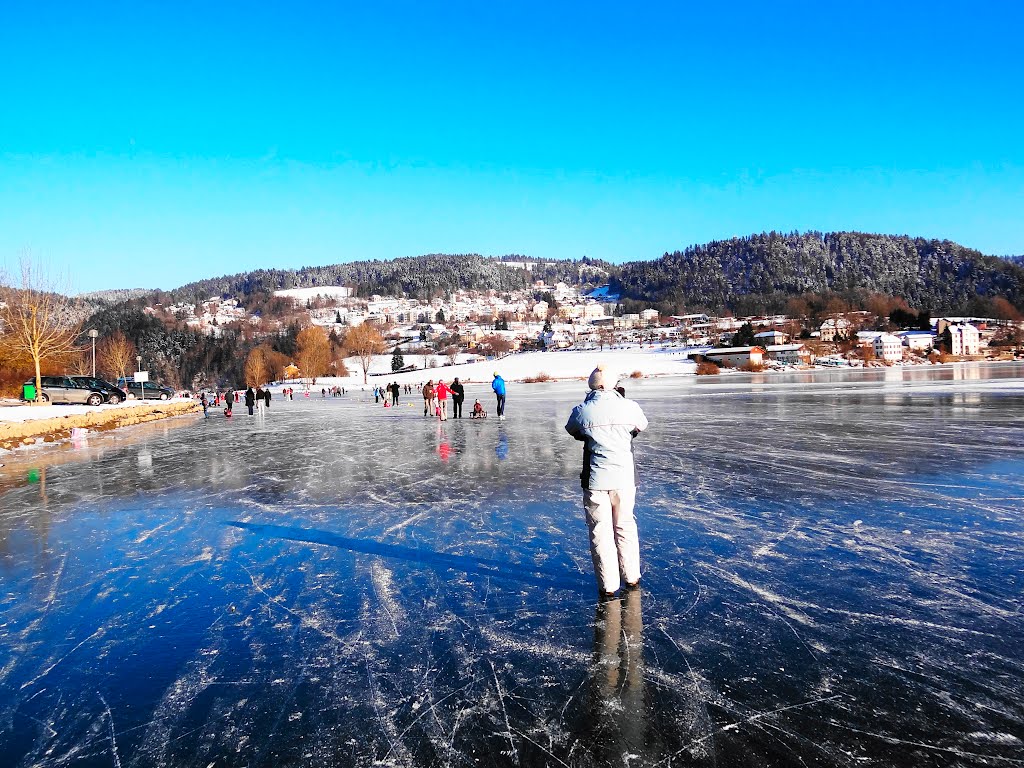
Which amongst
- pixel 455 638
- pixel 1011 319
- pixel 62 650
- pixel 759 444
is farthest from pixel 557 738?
pixel 1011 319

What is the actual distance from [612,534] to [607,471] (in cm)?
42

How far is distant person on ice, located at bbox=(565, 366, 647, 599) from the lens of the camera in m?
3.91

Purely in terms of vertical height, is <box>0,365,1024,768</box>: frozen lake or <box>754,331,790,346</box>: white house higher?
<box>754,331,790,346</box>: white house

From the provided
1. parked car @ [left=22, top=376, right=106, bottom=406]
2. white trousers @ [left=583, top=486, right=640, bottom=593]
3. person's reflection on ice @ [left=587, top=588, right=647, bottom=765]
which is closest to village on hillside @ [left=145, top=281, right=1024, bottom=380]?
parked car @ [left=22, top=376, right=106, bottom=406]

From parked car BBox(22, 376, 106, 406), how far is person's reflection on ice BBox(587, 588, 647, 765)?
27.1 meters

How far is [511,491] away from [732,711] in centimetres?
506

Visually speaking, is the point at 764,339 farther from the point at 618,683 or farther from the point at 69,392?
the point at 618,683

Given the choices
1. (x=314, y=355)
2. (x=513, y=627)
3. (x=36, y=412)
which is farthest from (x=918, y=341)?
(x=513, y=627)

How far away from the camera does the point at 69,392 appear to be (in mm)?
25766

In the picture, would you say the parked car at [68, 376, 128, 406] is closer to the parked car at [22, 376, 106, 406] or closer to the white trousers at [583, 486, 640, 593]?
the parked car at [22, 376, 106, 406]

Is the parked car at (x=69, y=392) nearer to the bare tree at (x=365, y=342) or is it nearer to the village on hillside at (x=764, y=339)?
the bare tree at (x=365, y=342)

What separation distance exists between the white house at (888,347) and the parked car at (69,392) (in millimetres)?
116527

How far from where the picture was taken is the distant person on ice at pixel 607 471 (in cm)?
391

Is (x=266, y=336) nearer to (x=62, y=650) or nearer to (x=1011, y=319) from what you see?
(x=62, y=650)
